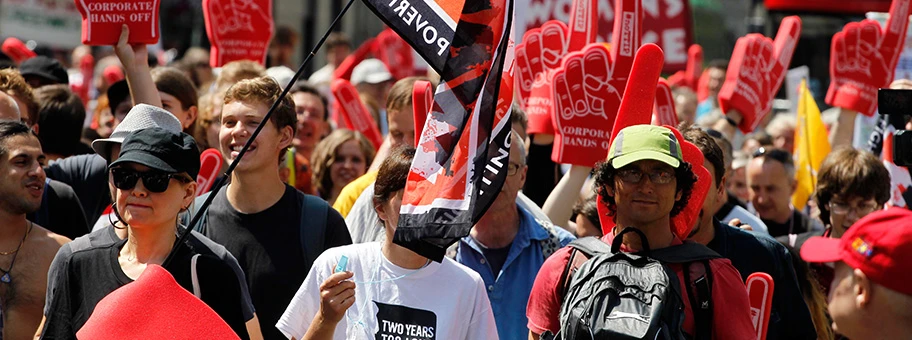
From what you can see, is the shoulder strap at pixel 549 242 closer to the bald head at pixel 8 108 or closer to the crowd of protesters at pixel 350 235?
the crowd of protesters at pixel 350 235

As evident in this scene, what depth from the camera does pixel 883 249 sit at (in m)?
2.96

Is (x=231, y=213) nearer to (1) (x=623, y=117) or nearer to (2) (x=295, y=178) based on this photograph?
(1) (x=623, y=117)

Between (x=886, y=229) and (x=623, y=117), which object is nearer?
(x=886, y=229)

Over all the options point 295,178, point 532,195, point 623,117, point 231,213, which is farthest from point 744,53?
point 231,213

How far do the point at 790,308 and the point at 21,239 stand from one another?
8.92ft

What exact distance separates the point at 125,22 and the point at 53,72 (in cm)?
156

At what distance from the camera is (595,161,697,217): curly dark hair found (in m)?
3.79

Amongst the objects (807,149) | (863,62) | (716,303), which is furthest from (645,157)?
(807,149)

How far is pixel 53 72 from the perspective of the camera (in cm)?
680

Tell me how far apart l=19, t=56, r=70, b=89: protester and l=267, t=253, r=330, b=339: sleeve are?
332 centimetres

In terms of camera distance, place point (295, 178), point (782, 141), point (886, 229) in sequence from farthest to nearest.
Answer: point (782, 141), point (295, 178), point (886, 229)

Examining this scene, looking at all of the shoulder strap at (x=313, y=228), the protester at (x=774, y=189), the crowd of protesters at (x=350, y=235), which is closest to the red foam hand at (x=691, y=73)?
the protester at (x=774, y=189)

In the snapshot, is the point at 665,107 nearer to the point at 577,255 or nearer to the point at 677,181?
the point at 677,181

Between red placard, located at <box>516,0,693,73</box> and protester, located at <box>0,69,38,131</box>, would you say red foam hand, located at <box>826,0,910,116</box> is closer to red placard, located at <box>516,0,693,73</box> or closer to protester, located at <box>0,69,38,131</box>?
red placard, located at <box>516,0,693,73</box>
